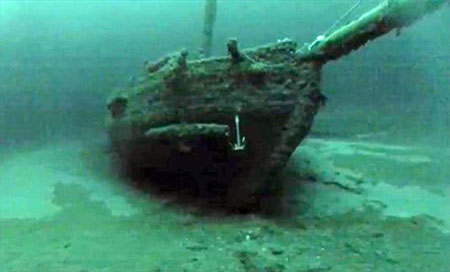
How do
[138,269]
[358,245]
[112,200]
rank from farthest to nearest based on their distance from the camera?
[112,200], [358,245], [138,269]

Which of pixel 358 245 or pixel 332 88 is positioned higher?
pixel 332 88

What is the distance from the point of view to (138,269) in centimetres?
418

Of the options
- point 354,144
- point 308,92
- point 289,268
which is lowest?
point 289,268

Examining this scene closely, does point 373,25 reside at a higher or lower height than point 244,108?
higher

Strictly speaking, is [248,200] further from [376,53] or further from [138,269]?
[376,53]

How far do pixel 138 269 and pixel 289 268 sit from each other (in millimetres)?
1019

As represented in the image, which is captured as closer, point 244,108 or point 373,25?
point 373,25

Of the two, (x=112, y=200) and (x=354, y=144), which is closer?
(x=112, y=200)

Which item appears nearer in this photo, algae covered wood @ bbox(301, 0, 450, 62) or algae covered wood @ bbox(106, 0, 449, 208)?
algae covered wood @ bbox(301, 0, 450, 62)

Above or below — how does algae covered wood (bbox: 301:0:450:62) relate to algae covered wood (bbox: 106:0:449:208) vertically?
above

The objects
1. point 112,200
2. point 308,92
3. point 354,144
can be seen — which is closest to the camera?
point 308,92

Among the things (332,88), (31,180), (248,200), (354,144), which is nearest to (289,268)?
(248,200)

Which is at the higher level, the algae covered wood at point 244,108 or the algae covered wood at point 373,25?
the algae covered wood at point 373,25

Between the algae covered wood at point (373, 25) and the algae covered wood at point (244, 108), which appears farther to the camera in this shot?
the algae covered wood at point (244, 108)
